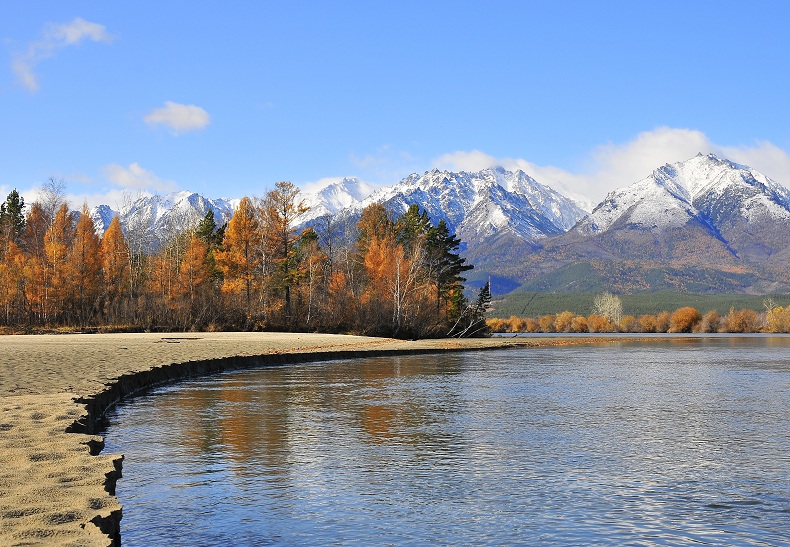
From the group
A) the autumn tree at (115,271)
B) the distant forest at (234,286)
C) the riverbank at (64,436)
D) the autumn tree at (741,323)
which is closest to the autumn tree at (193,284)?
the distant forest at (234,286)

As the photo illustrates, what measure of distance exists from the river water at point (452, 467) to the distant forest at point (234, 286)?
56776 millimetres

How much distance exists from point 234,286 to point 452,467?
7427cm

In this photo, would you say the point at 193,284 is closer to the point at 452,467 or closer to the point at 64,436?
the point at 64,436

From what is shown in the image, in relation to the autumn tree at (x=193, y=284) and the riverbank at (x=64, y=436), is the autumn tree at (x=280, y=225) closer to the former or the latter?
the autumn tree at (x=193, y=284)

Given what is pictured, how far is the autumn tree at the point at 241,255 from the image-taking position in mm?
87000

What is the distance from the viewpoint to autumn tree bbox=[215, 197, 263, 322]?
87000 mm

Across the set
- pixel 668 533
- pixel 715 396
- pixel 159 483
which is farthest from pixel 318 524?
pixel 715 396

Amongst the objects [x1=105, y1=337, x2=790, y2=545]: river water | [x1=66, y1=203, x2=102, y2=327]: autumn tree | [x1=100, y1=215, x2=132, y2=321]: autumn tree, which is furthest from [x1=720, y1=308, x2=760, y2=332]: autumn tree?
[x1=105, y1=337, x2=790, y2=545]: river water

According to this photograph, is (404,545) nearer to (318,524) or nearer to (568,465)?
(318,524)

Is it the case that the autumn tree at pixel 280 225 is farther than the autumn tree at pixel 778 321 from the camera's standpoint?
No

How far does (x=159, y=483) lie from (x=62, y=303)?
3071 inches

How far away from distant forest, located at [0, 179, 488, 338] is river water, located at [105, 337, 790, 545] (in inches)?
2235

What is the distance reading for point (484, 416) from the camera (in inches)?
863

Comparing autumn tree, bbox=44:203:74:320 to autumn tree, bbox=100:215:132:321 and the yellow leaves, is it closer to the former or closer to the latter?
autumn tree, bbox=100:215:132:321
